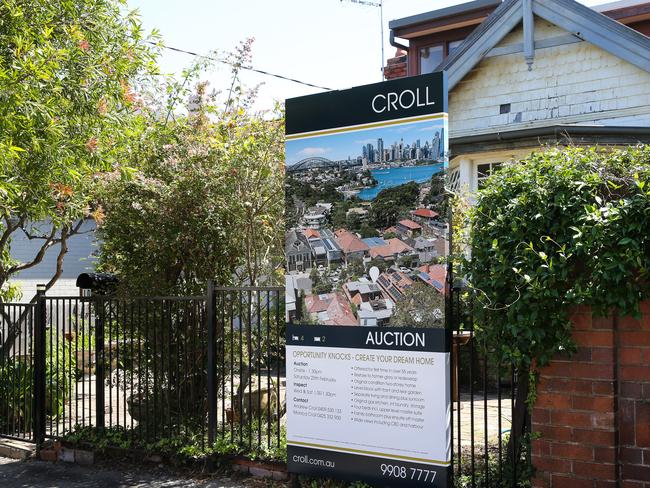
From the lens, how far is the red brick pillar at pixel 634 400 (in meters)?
4.50

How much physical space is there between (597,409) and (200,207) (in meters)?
4.11

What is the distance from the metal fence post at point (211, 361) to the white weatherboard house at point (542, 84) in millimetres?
4780

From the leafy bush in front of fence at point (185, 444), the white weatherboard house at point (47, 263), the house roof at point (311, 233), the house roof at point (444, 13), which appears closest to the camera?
the house roof at point (311, 233)

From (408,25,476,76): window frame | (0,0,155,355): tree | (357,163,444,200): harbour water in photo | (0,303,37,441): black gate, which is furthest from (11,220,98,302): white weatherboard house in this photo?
(357,163,444,200): harbour water in photo

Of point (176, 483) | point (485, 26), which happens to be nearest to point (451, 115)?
point (485, 26)

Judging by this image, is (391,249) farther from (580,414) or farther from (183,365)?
(183,365)

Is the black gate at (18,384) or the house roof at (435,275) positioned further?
the black gate at (18,384)

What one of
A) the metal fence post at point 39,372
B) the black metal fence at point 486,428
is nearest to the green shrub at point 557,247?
the black metal fence at point 486,428

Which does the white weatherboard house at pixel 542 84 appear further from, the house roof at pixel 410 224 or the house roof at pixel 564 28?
the house roof at pixel 410 224

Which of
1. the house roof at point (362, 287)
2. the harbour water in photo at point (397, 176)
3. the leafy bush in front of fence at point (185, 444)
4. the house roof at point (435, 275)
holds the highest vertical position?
the harbour water in photo at point (397, 176)

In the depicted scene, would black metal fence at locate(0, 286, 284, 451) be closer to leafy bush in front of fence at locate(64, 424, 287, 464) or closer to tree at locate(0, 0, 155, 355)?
leafy bush in front of fence at locate(64, 424, 287, 464)

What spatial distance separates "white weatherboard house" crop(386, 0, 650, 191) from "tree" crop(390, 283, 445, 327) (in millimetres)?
5229

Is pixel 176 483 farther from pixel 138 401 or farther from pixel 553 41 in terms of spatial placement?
pixel 553 41

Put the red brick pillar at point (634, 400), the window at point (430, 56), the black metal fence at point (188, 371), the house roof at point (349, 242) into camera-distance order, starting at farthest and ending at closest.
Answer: the window at point (430, 56), the black metal fence at point (188, 371), the house roof at point (349, 242), the red brick pillar at point (634, 400)
